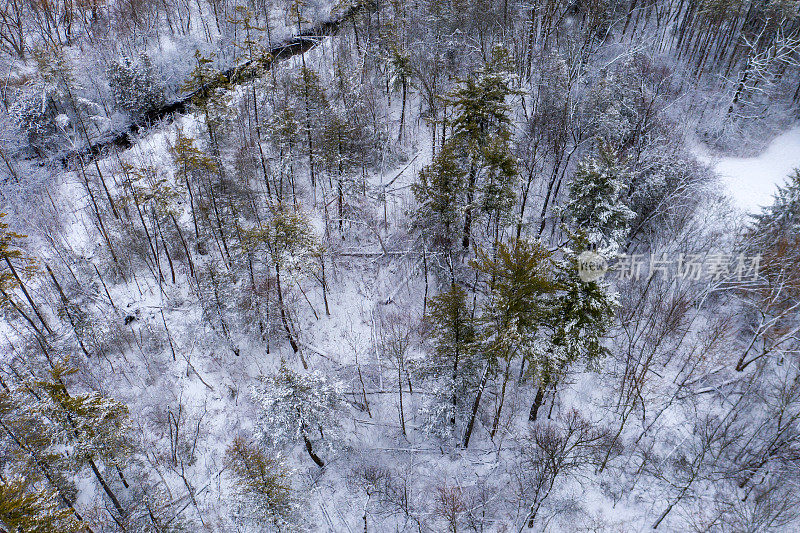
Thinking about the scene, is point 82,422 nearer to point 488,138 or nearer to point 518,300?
point 518,300

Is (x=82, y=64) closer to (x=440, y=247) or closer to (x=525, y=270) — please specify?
(x=440, y=247)

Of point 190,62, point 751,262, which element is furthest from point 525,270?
point 190,62

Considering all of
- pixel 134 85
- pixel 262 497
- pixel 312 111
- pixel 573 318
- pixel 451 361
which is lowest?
pixel 262 497

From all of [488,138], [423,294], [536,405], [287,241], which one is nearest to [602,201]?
[488,138]

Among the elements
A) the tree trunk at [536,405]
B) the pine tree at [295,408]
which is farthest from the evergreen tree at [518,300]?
the pine tree at [295,408]

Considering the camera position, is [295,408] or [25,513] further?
[295,408]

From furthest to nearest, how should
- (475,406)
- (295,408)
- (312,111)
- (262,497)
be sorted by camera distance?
(312,111) < (475,406) < (295,408) < (262,497)

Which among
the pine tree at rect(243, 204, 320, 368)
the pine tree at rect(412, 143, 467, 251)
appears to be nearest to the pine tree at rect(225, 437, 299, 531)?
the pine tree at rect(243, 204, 320, 368)
